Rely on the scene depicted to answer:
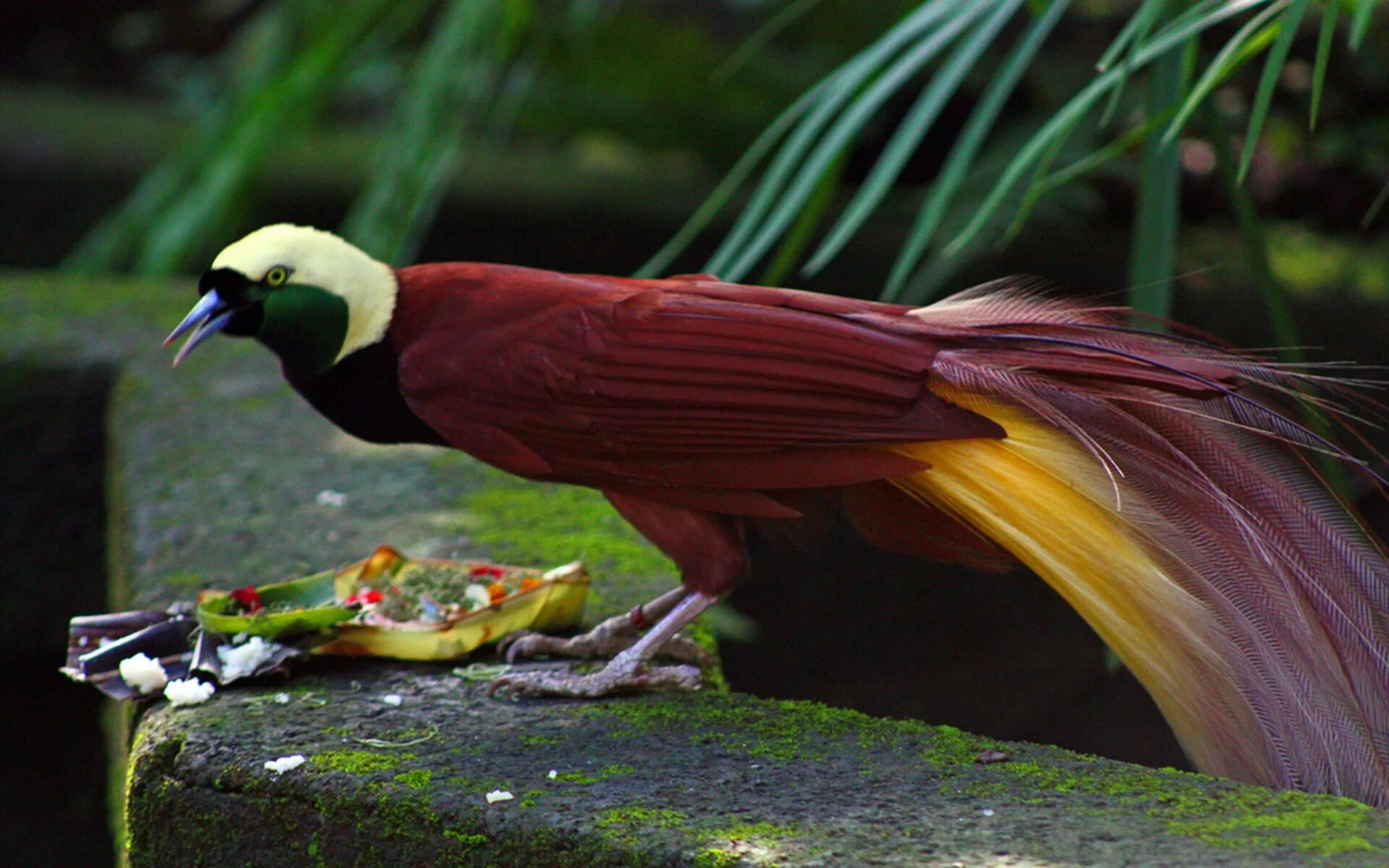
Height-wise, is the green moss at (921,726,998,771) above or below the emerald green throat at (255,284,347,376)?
below

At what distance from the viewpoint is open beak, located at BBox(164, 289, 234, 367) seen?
149cm

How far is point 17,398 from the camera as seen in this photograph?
8.39 ft

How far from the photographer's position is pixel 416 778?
1.29 metres

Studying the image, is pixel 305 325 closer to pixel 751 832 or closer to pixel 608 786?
pixel 608 786

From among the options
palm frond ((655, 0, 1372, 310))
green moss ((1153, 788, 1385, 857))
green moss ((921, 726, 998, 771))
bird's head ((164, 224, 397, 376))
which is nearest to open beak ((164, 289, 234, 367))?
bird's head ((164, 224, 397, 376))

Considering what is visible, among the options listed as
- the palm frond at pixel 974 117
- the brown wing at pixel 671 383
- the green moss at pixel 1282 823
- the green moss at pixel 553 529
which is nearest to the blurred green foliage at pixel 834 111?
the palm frond at pixel 974 117

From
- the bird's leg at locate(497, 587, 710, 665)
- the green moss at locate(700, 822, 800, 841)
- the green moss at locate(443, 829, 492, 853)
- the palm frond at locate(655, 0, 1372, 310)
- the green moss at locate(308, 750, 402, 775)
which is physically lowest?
the green moss at locate(443, 829, 492, 853)

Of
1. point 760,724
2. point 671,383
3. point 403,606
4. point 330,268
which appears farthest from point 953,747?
point 330,268

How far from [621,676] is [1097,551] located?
0.48 m

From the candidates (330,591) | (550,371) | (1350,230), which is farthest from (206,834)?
(1350,230)

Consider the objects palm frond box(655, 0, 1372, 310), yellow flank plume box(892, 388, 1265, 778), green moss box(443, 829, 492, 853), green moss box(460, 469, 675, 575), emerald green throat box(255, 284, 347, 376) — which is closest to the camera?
green moss box(443, 829, 492, 853)

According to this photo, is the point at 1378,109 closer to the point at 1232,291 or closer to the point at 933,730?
the point at 1232,291

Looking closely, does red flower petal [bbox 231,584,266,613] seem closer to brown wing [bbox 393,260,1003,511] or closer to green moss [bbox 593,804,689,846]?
Result: brown wing [bbox 393,260,1003,511]

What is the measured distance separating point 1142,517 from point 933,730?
268 millimetres
